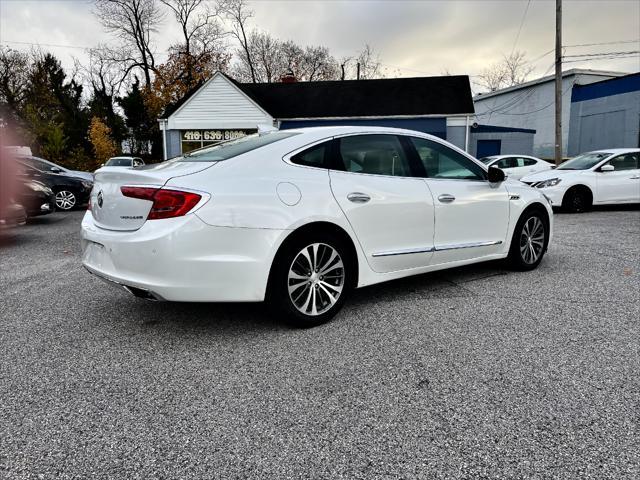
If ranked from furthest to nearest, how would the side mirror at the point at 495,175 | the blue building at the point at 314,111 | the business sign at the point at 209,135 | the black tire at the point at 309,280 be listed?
the business sign at the point at 209,135 → the blue building at the point at 314,111 → the side mirror at the point at 495,175 → the black tire at the point at 309,280

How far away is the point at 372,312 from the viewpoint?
4109mm

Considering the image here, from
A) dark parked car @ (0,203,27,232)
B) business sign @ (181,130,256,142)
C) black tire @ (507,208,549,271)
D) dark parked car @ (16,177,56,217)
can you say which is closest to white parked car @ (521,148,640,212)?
black tire @ (507,208,549,271)

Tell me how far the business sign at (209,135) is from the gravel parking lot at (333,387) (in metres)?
19.1

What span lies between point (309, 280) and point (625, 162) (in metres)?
11.4

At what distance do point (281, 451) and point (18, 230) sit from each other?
9.37 meters

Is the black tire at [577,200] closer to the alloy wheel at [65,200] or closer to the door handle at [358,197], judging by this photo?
the door handle at [358,197]

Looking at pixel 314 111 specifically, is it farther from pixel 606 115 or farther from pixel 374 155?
pixel 374 155

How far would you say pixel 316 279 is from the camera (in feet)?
12.2

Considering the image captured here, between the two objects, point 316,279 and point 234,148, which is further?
point 234,148

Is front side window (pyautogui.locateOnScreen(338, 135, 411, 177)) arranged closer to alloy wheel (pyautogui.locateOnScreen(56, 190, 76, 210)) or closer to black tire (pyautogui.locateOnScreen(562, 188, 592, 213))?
black tire (pyautogui.locateOnScreen(562, 188, 592, 213))

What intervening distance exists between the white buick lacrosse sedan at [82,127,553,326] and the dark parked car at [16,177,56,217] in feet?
21.7

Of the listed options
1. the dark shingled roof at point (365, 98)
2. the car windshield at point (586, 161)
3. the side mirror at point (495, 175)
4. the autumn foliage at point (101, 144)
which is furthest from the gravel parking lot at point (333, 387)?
the autumn foliage at point (101, 144)

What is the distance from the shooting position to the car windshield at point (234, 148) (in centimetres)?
372

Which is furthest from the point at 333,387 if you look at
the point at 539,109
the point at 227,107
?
the point at 539,109
